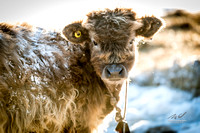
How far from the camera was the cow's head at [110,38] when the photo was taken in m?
3.31

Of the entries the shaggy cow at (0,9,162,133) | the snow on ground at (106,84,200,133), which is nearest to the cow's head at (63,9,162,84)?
the shaggy cow at (0,9,162,133)

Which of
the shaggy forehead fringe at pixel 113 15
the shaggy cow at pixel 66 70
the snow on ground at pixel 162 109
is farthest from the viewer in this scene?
the snow on ground at pixel 162 109

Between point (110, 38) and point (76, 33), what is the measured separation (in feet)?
1.87

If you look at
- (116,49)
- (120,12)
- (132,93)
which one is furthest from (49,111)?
(132,93)

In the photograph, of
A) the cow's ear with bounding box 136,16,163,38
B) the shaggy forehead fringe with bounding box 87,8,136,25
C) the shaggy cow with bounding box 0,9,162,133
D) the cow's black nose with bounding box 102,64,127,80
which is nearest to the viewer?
the shaggy cow with bounding box 0,9,162,133

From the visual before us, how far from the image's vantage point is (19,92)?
305 cm

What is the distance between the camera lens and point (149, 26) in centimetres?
375

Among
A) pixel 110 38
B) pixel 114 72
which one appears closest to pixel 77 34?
pixel 110 38

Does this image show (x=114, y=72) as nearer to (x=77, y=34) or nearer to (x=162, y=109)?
(x=77, y=34)

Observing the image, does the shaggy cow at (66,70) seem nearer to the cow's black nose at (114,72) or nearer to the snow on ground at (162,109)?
the cow's black nose at (114,72)

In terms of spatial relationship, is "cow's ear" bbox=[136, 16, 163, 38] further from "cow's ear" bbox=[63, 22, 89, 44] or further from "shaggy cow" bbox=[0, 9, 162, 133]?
"cow's ear" bbox=[63, 22, 89, 44]

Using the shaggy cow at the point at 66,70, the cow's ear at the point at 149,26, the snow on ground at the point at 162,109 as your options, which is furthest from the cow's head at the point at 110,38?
the snow on ground at the point at 162,109

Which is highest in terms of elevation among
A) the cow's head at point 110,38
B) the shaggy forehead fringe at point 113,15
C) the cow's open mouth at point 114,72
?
the shaggy forehead fringe at point 113,15

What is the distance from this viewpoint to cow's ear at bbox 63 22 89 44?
3463 mm
